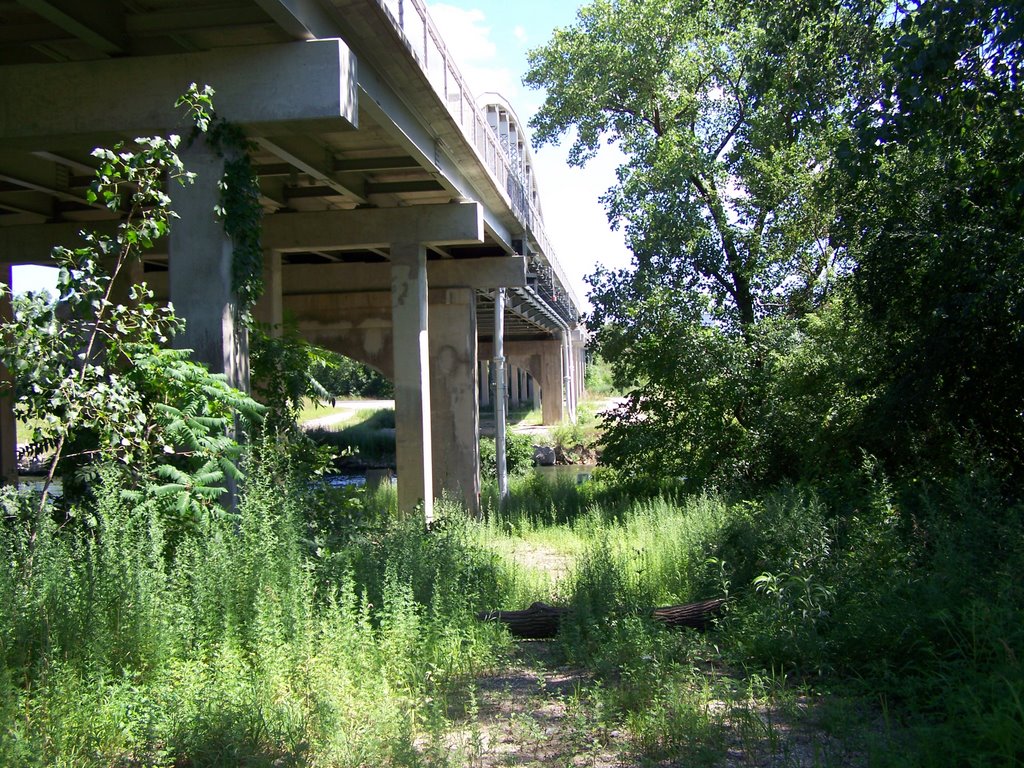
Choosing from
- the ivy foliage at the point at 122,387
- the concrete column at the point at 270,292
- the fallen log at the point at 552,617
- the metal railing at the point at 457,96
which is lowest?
the fallen log at the point at 552,617

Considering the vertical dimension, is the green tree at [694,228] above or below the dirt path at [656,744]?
above

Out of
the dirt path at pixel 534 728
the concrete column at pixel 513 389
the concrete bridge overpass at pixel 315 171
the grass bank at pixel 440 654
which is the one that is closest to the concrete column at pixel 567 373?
the concrete bridge overpass at pixel 315 171

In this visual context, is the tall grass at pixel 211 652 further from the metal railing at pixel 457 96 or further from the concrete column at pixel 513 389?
the concrete column at pixel 513 389

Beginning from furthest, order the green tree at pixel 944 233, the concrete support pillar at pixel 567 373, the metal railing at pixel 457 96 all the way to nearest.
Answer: the concrete support pillar at pixel 567 373 → the metal railing at pixel 457 96 → the green tree at pixel 944 233

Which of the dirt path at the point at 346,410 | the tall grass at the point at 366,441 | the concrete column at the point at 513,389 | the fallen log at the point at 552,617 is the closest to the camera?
the fallen log at the point at 552,617

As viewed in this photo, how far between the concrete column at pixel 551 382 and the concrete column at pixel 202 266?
45054mm

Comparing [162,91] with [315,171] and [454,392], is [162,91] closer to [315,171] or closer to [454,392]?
[315,171]

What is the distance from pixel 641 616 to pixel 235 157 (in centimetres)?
534

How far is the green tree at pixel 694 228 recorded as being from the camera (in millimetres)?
16391

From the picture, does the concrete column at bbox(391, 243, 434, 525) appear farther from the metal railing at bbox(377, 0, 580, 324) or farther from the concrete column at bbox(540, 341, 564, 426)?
the concrete column at bbox(540, 341, 564, 426)

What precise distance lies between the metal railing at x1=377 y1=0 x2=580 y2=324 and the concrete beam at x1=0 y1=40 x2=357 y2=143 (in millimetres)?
1238

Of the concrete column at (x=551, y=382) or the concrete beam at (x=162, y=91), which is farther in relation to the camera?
the concrete column at (x=551, y=382)

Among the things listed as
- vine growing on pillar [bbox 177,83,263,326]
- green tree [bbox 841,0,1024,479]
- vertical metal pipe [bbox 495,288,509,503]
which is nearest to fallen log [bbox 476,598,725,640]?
vine growing on pillar [bbox 177,83,263,326]

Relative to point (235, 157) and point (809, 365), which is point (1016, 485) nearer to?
point (809, 365)
